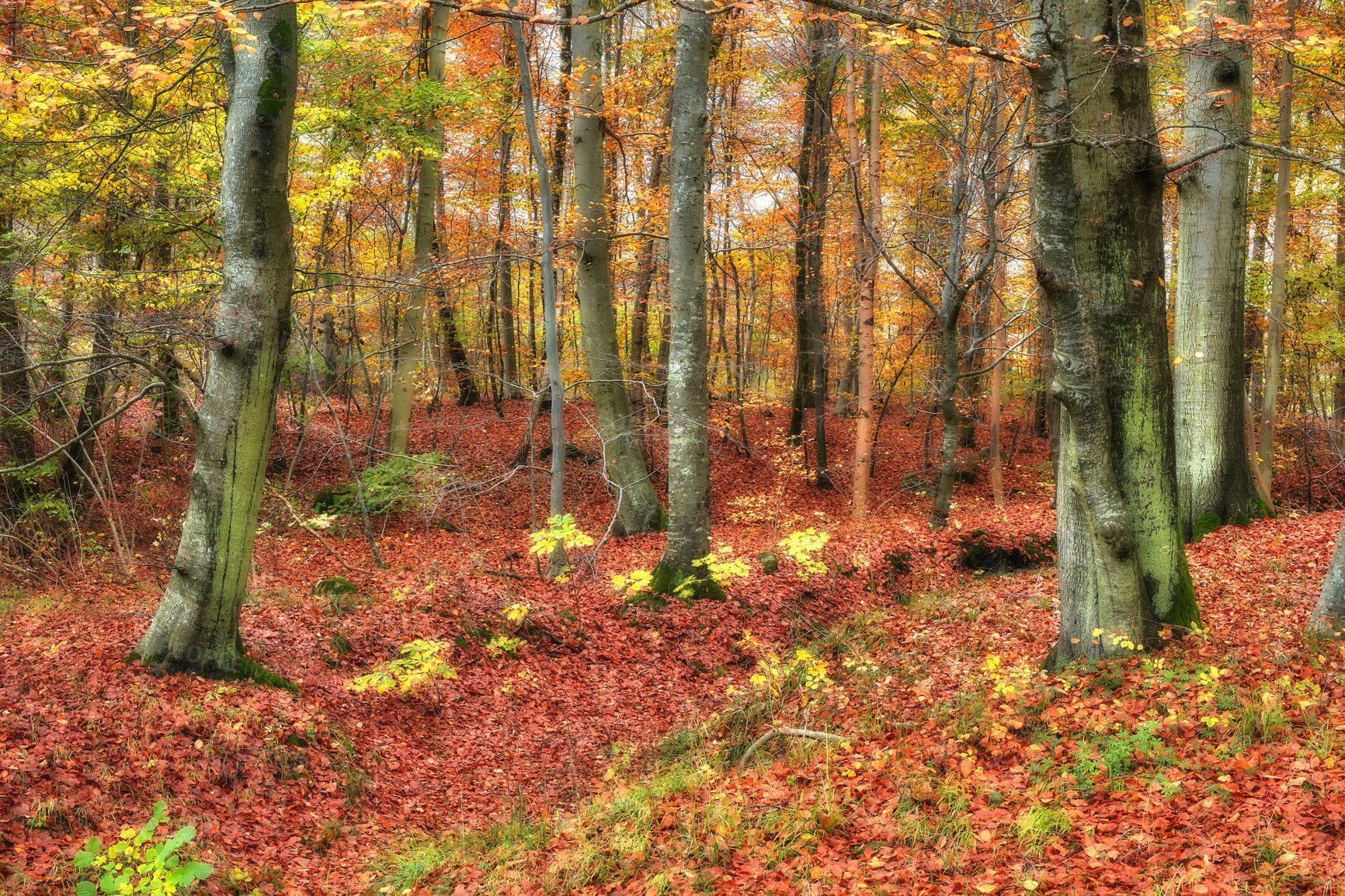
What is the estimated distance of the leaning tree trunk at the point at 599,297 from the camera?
37.9 feet

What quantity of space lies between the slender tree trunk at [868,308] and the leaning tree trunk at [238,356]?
907 centimetres

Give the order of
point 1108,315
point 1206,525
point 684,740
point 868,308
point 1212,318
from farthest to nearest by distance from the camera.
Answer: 1. point 868,308
2. point 1206,525
3. point 1212,318
4. point 684,740
5. point 1108,315

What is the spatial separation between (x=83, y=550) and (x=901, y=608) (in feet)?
33.4

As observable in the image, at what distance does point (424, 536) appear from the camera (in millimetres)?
12930

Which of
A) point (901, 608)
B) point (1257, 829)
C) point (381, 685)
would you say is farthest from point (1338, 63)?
point (381, 685)

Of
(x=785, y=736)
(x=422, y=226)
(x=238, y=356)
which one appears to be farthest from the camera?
(x=422, y=226)

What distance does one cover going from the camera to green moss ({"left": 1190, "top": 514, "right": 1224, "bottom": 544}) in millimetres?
9389

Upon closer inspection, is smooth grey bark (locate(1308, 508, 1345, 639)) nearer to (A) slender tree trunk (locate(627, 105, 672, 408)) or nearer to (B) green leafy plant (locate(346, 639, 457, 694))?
(B) green leafy plant (locate(346, 639, 457, 694))

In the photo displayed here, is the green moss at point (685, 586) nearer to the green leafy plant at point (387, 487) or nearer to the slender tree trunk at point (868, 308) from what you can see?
the green leafy plant at point (387, 487)

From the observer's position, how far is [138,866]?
3998mm

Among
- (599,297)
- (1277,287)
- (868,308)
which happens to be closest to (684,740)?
(599,297)

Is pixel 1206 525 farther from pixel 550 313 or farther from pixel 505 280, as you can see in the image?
pixel 505 280

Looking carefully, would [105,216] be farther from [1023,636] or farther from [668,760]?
[1023,636]

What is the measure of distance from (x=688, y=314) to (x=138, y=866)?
266 inches
